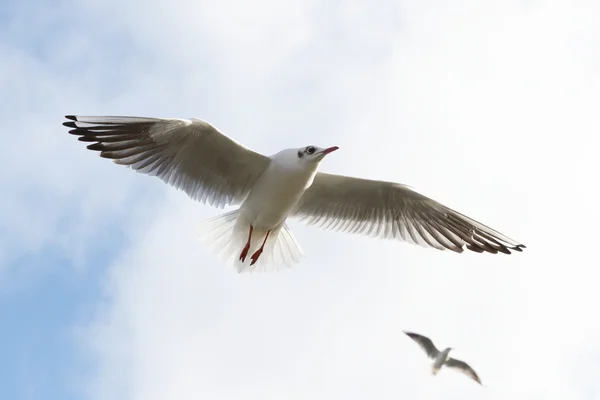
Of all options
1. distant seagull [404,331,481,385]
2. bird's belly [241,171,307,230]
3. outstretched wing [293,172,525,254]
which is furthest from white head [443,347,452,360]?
bird's belly [241,171,307,230]

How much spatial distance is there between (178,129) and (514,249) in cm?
359

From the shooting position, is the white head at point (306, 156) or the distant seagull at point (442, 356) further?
the distant seagull at point (442, 356)

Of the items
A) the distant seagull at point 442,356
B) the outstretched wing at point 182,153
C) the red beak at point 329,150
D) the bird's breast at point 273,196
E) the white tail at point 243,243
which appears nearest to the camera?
the outstretched wing at point 182,153

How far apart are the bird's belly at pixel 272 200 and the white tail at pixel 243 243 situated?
0.64ft

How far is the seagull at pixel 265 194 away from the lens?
28.9 ft

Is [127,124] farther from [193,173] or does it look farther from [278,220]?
[278,220]

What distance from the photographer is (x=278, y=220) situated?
950 centimetres

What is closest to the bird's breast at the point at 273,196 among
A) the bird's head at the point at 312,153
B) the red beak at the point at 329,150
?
the bird's head at the point at 312,153

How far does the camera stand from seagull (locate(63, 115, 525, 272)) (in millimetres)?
8805

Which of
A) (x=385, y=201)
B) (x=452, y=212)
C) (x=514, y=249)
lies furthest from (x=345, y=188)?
(x=514, y=249)

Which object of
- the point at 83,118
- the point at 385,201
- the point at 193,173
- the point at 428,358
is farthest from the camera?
the point at 428,358

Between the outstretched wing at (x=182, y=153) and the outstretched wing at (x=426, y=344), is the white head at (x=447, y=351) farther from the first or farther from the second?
the outstretched wing at (x=182, y=153)

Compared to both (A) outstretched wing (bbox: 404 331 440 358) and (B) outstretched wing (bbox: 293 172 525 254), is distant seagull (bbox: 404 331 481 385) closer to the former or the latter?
(A) outstretched wing (bbox: 404 331 440 358)

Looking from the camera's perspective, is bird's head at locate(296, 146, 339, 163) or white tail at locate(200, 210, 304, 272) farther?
white tail at locate(200, 210, 304, 272)
